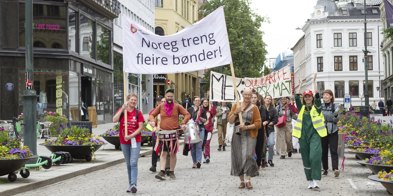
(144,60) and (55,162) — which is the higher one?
(144,60)

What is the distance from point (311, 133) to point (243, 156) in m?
1.32

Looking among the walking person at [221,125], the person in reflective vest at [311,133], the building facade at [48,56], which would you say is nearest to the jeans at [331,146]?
the person in reflective vest at [311,133]

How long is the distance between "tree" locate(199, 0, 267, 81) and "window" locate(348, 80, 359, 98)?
2835cm

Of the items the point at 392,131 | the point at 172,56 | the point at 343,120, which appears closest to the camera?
the point at 172,56

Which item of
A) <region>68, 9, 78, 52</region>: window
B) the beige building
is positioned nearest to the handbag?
<region>68, 9, 78, 52</region>: window

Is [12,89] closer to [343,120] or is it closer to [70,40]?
[70,40]

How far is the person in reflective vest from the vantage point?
11.8m

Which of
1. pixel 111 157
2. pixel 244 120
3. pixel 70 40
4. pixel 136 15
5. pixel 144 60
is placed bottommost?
pixel 111 157

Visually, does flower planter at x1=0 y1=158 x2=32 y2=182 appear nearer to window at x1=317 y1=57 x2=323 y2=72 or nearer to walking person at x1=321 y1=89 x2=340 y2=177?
walking person at x1=321 y1=89 x2=340 y2=177

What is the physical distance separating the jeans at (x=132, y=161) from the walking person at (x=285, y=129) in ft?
26.1

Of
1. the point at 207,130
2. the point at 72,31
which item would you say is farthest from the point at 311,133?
the point at 72,31

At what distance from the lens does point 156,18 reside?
77312 mm

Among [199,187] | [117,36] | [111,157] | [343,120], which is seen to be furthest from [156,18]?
[199,187]

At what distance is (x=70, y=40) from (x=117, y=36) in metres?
14.0
